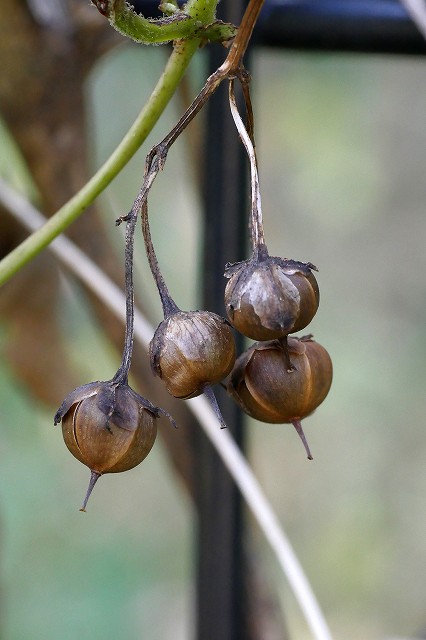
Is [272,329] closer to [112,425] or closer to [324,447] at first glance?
[112,425]

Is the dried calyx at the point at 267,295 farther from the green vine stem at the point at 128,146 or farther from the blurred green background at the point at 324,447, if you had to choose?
the blurred green background at the point at 324,447

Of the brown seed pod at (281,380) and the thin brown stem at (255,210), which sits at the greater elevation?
the thin brown stem at (255,210)

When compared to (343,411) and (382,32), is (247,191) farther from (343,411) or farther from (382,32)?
(343,411)

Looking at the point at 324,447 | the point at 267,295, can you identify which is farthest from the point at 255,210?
the point at 324,447

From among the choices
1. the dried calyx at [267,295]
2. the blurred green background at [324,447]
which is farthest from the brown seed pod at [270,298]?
the blurred green background at [324,447]

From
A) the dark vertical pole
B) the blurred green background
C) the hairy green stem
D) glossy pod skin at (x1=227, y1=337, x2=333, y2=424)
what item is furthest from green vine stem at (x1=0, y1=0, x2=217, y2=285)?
the blurred green background

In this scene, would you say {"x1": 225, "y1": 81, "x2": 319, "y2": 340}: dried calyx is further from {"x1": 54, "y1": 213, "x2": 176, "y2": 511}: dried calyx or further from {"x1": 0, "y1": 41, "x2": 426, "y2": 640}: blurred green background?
{"x1": 0, "y1": 41, "x2": 426, "y2": 640}: blurred green background
